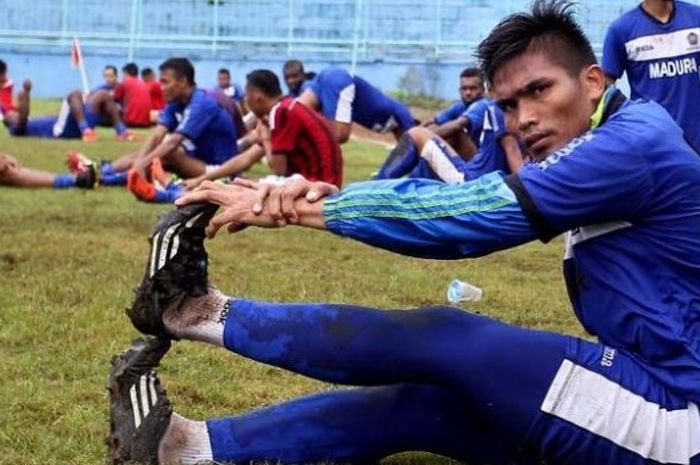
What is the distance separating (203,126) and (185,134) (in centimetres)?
21

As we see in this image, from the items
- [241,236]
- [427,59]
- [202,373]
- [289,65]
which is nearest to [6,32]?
[427,59]

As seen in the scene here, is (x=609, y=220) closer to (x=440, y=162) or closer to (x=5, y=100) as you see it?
(x=440, y=162)

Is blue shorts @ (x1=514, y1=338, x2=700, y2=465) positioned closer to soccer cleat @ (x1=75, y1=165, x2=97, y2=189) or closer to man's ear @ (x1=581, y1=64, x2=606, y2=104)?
man's ear @ (x1=581, y1=64, x2=606, y2=104)

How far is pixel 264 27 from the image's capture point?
3481cm

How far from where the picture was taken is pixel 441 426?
124 inches

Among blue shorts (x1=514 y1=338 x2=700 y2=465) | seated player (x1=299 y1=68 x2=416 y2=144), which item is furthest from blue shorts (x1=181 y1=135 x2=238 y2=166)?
blue shorts (x1=514 y1=338 x2=700 y2=465)

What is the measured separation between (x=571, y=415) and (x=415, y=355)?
38cm

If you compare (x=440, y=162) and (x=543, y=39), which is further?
(x=440, y=162)

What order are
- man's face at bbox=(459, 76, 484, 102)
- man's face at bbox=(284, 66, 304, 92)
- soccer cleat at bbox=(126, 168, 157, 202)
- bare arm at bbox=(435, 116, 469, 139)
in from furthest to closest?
man's face at bbox=(284, 66, 304, 92), man's face at bbox=(459, 76, 484, 102), bare arm at bbox=(435, 116, 469, 139), soccer cleat at bbox=(126, 168, 157, 202)

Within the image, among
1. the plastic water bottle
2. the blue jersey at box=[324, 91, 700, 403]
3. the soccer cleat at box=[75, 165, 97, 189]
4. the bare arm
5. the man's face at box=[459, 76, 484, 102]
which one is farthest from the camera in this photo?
the man's face at box=[459, 76, 484, 102]

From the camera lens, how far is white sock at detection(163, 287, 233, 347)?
3.12m

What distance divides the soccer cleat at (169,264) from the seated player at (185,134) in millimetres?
7681

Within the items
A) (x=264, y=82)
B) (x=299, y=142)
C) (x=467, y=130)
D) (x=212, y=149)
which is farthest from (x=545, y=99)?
(x=212, y=149)

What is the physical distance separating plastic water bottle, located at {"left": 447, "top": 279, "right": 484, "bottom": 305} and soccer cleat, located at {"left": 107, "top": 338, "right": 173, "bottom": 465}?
2892mm
